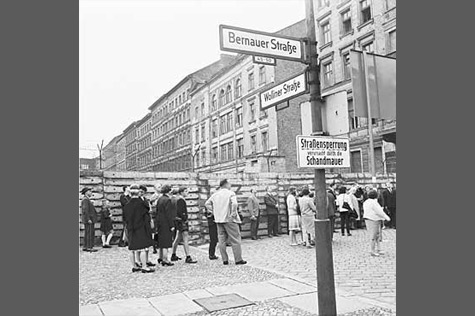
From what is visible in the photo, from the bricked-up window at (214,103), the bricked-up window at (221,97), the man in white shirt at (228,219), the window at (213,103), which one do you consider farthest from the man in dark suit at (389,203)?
the window at (213,103)

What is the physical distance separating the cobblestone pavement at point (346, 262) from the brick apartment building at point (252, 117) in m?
4.36

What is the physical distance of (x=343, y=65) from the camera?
23484 millimetres

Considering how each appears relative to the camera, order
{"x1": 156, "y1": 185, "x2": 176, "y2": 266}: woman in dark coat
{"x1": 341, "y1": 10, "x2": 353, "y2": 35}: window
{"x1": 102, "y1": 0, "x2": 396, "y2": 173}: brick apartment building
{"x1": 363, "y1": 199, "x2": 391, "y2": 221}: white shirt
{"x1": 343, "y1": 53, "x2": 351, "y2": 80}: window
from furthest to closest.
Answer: {"x1": 343, "y1": 53, "x2": 351, "y2": 80}: window < {"x1": 341, "y1": 10, "x2": 353, "y2": 35}: window < {"x1": 102, "y1": 0, "x2": 396, "y2": 173}: brick apartment building < {"x1": 363, "y1": 199, "x2": 391, "y2": 221}: white shirt < {"x1": 156, "y1": 185, "x2": 176, "y2": 266}: woman in dark coat

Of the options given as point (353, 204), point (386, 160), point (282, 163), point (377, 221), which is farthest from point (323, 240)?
point (282, 163)

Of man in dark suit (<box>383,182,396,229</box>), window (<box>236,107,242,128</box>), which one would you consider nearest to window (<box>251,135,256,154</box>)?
window (<box>236,107,242,128</box>)

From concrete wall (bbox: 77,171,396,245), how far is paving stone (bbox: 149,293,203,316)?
6.04m

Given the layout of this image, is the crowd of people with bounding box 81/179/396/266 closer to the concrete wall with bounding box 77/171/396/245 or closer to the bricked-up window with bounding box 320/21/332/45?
the concrete wall with bounding box 77/171/396/245

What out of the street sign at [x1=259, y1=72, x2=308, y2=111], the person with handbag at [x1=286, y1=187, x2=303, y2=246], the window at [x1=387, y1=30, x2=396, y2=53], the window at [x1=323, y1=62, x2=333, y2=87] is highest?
the window at [x1=323, y1=62, x2=333, y2=87]

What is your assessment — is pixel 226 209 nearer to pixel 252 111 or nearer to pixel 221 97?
pixel 252 111

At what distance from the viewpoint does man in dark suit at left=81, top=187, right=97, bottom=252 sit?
35.3 ft

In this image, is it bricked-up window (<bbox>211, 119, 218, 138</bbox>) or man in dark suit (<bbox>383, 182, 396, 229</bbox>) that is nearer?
man in dark suit (<bbox>383, 182, 396, 229</bbox>)

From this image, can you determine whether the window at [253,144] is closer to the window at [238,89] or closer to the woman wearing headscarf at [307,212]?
the window at [238,89]

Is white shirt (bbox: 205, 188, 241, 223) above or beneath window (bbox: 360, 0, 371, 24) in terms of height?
beneath

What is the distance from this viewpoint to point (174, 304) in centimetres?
528
